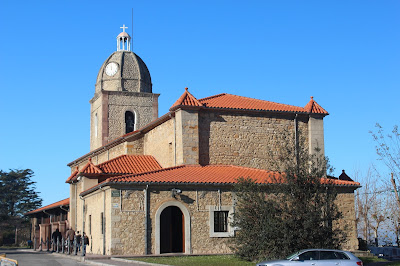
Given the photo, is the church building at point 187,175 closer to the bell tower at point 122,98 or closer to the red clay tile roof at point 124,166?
the red clay tile roof at point 124,166

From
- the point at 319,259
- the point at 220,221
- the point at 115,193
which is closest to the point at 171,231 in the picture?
the point at 220,221

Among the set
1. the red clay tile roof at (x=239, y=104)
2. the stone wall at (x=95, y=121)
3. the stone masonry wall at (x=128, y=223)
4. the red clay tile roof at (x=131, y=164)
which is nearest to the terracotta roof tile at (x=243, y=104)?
the red clay tile roof at (x=239, y=104)

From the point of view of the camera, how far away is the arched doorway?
3119 centimetres

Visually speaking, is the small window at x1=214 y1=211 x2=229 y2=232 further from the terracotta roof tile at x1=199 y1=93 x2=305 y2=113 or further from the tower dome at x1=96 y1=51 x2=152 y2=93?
the tower dome at x1=96 y1=51 x2=152 y2=93

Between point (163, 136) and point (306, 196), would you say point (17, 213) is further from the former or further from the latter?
point (306, 196)

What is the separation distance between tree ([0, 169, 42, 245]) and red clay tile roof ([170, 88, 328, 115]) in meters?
49.8

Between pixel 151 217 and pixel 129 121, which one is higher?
pixel 129 121

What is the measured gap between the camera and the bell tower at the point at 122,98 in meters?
51.6

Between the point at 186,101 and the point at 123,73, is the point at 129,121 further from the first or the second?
the point at 186,101

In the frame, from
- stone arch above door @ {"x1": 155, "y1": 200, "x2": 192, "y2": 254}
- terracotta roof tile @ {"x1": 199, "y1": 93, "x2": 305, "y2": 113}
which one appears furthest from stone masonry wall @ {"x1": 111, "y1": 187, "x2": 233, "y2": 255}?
terracotta roof tile @ {"x1": 199, "y1": 93, "x2": 305, "y2": 113}

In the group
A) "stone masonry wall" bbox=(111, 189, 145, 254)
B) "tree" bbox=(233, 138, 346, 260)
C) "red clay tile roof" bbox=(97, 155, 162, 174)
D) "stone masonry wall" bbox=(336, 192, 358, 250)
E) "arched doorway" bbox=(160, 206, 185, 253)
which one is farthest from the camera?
"red clay tile roof" bbox=(97, 155, 162, 174)

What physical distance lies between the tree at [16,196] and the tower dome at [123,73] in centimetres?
3221

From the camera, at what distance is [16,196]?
268 feet

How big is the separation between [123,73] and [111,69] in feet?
4.22
